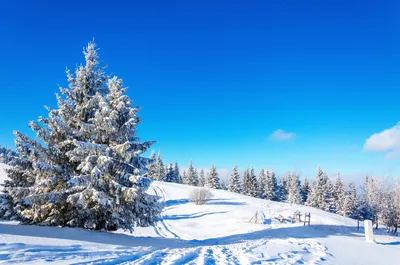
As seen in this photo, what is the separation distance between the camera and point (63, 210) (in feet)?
33.9

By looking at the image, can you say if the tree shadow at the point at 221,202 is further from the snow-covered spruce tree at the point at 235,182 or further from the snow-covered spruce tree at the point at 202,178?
the snow-covered spruce tree at the point at 202,178

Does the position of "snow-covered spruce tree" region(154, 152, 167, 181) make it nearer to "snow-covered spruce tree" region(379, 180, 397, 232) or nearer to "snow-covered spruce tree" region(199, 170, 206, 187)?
"snow-covered spruce tree" region(199, 170, 206, 187)

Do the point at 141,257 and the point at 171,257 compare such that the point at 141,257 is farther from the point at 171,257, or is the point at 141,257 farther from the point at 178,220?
the point at 178,220

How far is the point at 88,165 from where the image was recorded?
31.1 feet

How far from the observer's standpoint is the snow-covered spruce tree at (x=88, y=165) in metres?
9.71

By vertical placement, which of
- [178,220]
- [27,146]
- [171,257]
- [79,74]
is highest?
[79,74]

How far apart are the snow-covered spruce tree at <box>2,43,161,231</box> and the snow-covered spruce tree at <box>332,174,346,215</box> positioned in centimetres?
5147

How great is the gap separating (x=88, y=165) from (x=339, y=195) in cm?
5564

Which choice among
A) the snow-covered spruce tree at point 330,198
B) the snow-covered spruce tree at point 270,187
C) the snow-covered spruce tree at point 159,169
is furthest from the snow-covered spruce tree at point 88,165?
the snow-covered spruce tree at point 159,169

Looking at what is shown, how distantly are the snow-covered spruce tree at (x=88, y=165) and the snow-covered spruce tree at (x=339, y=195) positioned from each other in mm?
51473

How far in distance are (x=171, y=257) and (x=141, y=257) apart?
630 mm

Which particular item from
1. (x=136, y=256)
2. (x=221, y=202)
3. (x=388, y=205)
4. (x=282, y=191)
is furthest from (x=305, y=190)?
(x=136, y=256)

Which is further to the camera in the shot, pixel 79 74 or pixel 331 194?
pixel 331 194

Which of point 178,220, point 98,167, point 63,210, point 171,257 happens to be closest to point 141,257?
point 171,257
